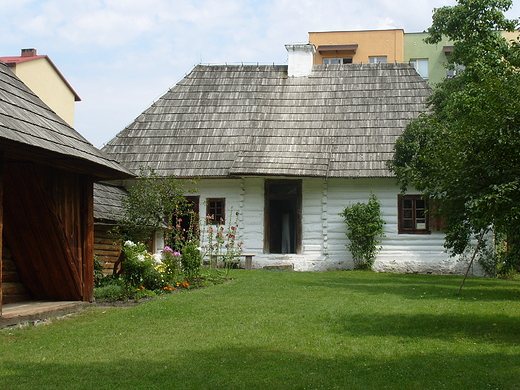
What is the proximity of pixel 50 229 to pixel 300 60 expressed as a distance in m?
14.9

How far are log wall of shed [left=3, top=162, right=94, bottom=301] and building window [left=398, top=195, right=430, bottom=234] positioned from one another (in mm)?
10998

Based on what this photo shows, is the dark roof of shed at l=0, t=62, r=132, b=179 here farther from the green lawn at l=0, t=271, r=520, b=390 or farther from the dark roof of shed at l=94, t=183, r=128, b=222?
the dark roof of shed at l=94, t=183, r=128, b=222

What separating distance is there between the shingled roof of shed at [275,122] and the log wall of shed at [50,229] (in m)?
8.72

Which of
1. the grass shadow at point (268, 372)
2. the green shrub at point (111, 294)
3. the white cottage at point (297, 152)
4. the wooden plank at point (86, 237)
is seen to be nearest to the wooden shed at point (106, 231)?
the green shrub at point (111, 294)

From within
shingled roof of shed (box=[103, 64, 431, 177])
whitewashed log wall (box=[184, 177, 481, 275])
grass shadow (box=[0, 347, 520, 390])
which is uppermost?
shingled roof of shed (box=[103, 64, 431, 177])

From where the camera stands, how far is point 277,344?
7441 mm

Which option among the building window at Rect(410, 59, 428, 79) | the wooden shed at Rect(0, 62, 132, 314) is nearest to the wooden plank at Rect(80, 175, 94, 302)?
the wooden shed at Rect(0, 62, 132, 314)

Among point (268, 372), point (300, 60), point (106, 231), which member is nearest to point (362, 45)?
point (300, 60)

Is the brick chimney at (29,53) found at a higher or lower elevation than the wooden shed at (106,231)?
higher

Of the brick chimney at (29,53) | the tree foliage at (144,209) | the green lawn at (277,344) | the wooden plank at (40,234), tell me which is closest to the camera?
the green lawn at (277,344)

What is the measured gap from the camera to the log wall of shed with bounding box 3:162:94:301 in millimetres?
9430

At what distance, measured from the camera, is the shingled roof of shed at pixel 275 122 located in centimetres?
1933

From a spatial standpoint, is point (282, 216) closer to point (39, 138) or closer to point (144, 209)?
point (144, 209)

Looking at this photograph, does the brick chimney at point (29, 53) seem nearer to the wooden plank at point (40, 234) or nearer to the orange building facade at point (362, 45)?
the orange building facade at point (362, 45)
